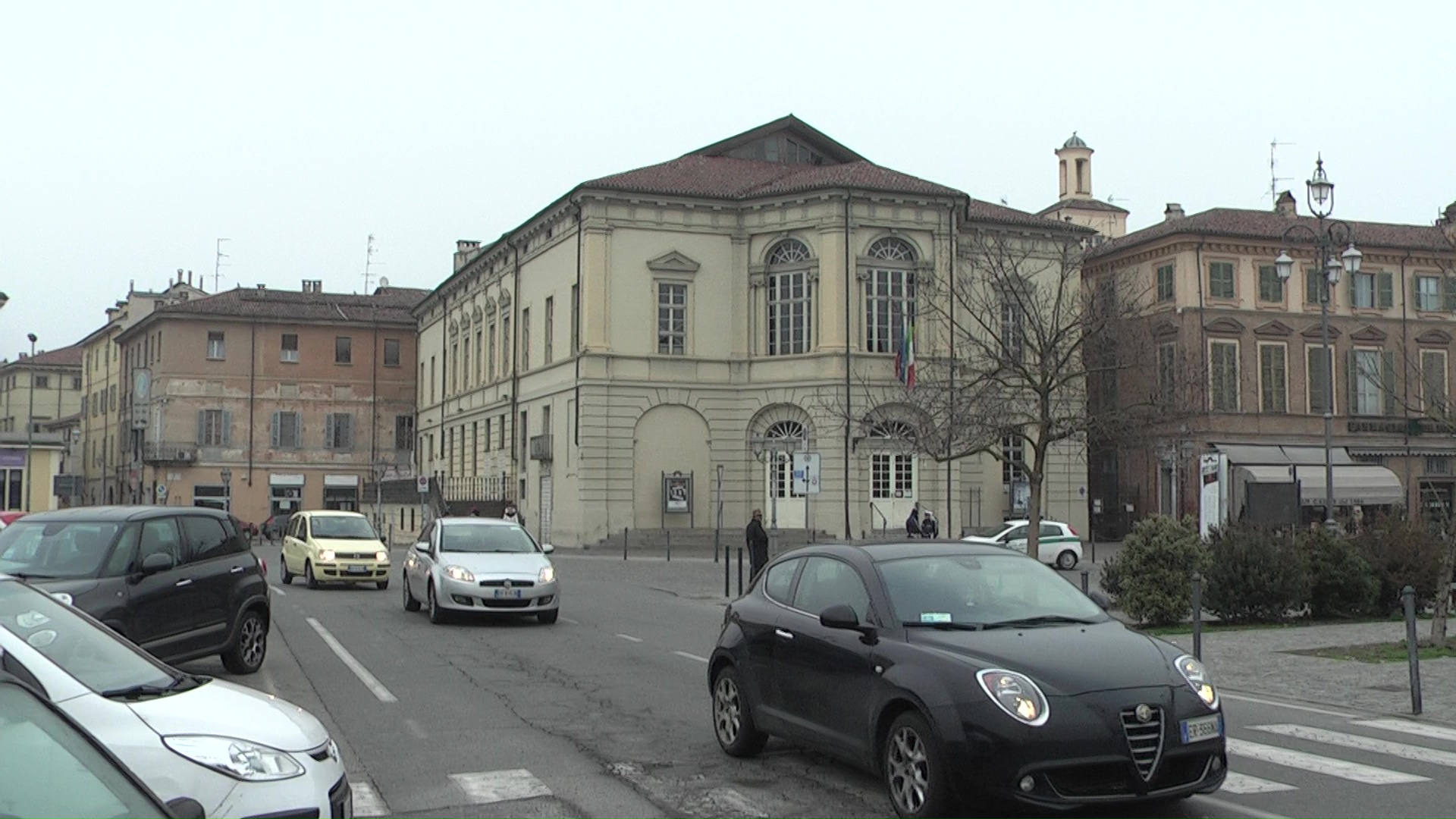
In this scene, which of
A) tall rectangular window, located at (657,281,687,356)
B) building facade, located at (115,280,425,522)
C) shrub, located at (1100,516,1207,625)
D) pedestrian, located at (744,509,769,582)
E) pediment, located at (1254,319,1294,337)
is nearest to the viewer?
shrub, located at (1100,516,1207,625)

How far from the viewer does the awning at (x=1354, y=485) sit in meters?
54.8

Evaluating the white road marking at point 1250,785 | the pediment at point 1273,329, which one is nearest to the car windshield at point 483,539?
the white road marking at point 1250,785

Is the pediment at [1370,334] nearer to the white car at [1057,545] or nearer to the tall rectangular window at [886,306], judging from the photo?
the tall rectangular window at [886,306]

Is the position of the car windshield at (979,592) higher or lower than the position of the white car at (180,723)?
higher

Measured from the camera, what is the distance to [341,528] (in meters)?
28.3

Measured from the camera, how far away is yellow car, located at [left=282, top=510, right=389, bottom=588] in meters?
27.2

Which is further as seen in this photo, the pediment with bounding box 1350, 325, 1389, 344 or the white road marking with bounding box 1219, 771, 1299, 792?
the pediment with bounding box 1350, 325, 1389, 344

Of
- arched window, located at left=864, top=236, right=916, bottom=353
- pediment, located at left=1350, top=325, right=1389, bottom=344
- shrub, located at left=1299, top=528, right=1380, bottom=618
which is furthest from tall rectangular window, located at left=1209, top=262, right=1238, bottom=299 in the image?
shrub, located at left=1299, top=528, right=1380, bottom=618

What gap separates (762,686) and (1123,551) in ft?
38.8

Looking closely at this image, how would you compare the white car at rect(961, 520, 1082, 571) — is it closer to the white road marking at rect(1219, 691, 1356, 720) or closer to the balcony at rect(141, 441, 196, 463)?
the white road marking at rect(1219, 691, 1356, 720)

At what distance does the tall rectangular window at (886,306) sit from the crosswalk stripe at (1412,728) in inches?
1519

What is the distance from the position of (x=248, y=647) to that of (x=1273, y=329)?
170ft

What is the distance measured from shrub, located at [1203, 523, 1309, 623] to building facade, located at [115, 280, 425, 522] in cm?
5937

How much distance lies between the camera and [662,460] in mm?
50188
